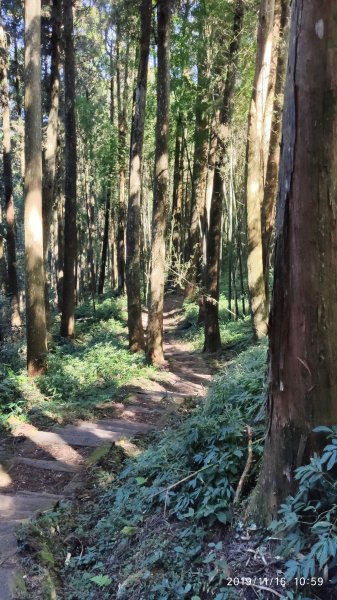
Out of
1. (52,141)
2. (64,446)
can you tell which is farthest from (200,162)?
(64,446)

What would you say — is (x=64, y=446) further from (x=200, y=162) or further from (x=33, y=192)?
(x=200, y=162)

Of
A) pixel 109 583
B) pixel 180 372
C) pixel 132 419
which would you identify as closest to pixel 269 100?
pixel 180 372

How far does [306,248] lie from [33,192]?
7749mm

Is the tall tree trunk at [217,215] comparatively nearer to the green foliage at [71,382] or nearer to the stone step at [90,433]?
the green foliage at [71,382]

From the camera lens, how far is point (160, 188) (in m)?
11.3

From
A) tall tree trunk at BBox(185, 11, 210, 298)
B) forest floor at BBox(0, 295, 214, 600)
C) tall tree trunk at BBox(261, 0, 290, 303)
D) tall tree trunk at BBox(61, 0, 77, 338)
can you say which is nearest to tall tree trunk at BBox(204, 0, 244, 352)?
tall tree trunk at BBox(185, 11, 210, 298)

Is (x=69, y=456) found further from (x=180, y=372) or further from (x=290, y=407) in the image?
(x=180, y=372)

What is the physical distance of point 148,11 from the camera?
447 inches

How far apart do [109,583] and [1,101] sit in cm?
1691

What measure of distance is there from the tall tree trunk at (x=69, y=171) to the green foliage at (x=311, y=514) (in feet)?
40.3

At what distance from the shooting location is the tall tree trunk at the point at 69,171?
1289 centimetres

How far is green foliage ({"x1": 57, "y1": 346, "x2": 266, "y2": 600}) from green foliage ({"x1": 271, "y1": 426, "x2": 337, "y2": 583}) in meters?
0.47

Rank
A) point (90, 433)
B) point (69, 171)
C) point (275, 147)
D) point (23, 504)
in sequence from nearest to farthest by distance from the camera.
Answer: point (23, 504), point (90, 433), point (275, 147), point (69, 171)

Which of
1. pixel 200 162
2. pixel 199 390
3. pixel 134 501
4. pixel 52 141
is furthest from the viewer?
pixel 200 162
